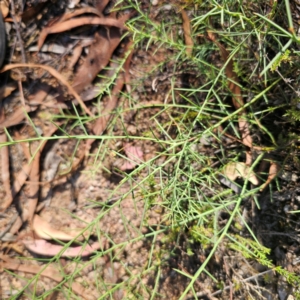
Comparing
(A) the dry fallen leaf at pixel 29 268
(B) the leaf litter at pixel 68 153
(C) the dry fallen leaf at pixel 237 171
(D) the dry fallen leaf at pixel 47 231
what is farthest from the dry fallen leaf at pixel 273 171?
(A) the dry fallen leaf at pixel 29 268

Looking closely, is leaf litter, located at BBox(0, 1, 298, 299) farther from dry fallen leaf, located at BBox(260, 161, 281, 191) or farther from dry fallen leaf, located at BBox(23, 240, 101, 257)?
dry fallen leaf, located at BBox(260, 161, 281, 191)

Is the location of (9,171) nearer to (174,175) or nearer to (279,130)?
(174,175)

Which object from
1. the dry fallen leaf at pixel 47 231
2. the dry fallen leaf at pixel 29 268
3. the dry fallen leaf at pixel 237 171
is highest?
the dry fallen leaf at pixel 237 171

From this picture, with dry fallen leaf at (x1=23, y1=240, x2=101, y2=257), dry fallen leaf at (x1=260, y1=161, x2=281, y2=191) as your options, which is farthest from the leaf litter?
dry fallen leaf at (x1=260, y1=161, x2=281, y2=191)

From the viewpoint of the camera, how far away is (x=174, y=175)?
1.34 meters

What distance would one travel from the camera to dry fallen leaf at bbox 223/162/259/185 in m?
1.52

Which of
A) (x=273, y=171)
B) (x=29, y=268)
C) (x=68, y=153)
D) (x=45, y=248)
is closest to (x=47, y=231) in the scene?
(x=45, y=248)

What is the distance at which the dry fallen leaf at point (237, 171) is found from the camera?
152 centimetres

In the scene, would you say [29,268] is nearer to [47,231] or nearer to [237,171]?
[47,231]

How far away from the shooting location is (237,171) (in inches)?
59.6

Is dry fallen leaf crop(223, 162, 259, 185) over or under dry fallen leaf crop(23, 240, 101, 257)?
over

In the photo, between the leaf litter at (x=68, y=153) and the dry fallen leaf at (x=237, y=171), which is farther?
the leaf litter at (x=68, y=153)

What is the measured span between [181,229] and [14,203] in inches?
31.1

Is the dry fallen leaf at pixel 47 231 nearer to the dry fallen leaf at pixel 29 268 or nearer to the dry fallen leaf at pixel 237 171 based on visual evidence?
the dry fallen leaf at pixel 29 268
